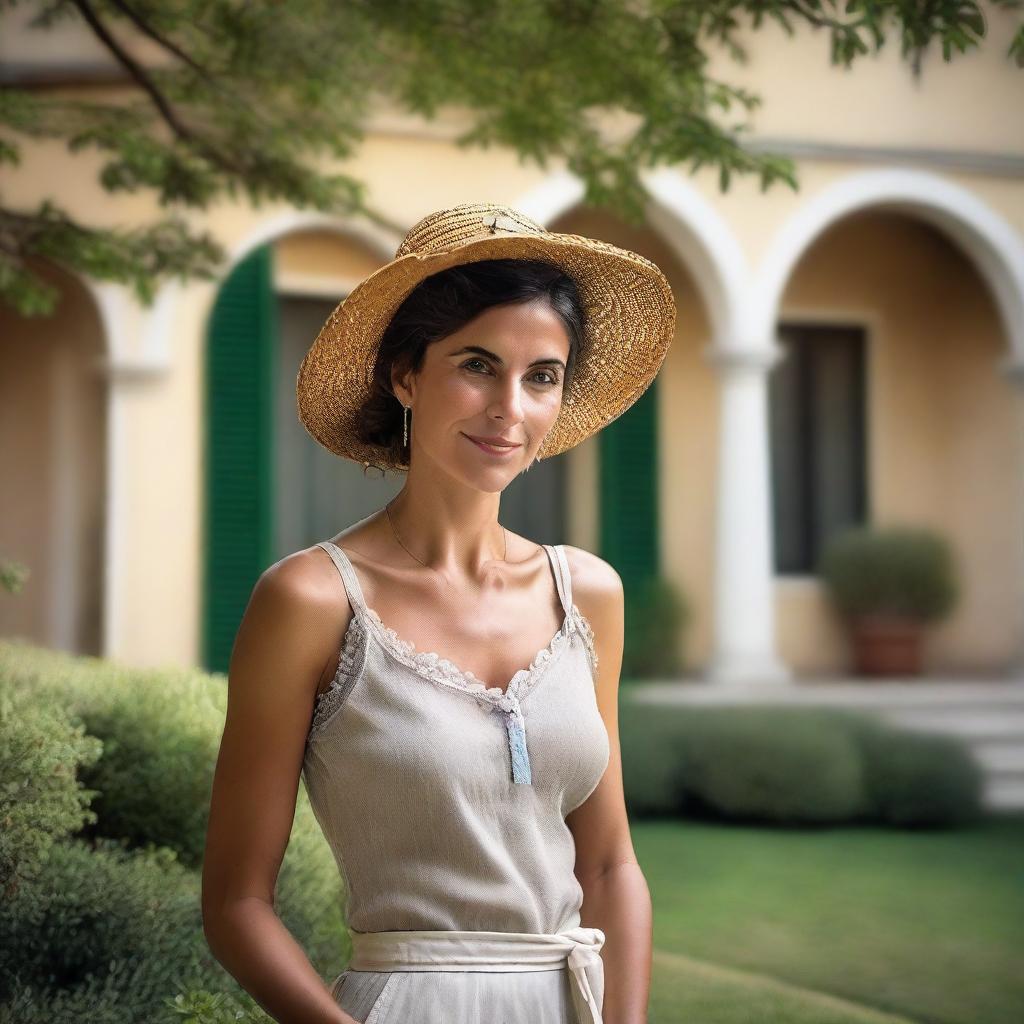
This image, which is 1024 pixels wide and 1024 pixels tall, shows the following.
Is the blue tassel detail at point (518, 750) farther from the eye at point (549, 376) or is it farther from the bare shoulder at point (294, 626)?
the eye at point (549, 376)

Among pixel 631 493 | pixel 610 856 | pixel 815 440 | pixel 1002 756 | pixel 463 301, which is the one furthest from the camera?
pixel 815 440

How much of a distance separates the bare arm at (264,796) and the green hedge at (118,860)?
0.53 meters

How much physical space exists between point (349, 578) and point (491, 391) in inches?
10.3

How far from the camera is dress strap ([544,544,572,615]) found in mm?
1849

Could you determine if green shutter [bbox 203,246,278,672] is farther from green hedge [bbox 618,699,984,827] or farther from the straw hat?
the straw hat

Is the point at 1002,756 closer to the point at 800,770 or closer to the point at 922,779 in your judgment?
the point at 922,779

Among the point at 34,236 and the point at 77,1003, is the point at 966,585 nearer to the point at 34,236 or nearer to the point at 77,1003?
the point at 34,236

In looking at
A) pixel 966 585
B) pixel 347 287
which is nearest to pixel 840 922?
pixel 347 287

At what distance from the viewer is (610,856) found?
186cm

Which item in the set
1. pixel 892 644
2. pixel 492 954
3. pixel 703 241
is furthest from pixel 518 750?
pixel 892 644

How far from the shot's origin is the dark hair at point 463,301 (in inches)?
67.8

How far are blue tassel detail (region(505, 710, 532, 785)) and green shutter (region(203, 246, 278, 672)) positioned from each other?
690cm

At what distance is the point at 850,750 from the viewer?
24.4ft

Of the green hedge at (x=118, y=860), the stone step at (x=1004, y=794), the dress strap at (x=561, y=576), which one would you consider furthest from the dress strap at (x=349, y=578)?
the stone step at (x=1004, y=794)
